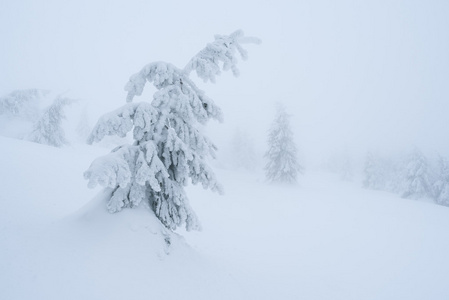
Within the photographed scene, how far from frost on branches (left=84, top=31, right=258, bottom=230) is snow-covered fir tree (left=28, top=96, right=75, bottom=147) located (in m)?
25.0

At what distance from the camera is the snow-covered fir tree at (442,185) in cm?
3922

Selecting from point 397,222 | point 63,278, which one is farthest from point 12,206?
point 397,222

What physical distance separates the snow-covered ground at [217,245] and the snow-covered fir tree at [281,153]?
4393mm

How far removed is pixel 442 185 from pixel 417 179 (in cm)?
330

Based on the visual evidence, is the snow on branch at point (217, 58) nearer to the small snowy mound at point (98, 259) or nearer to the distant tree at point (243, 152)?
the small snowy mound at point (98, 259)

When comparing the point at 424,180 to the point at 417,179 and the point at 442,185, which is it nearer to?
the point at 417,179

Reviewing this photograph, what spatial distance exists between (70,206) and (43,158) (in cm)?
804

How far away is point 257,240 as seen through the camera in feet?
54.0

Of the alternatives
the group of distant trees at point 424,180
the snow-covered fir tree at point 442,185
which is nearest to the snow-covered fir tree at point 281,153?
the group of distant trees at point 424,180

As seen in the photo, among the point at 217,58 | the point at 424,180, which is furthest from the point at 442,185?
the point at 217,58

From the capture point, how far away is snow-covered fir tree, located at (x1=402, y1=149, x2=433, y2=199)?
40.5m

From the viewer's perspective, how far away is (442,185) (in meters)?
39.7

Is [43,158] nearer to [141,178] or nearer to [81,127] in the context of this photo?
[141,178]

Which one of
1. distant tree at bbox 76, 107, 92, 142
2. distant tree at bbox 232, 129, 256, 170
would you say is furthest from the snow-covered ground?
distant tree at bbox 76, 107, 92, 142
